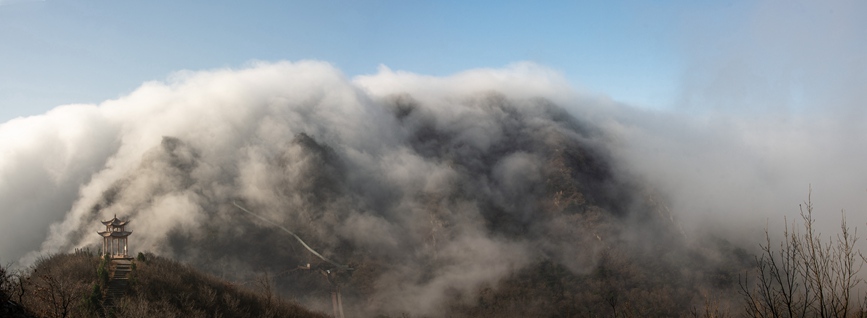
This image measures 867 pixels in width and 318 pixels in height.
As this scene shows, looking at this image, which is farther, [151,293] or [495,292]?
[495,292]

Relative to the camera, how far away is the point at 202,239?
15775 centimetres

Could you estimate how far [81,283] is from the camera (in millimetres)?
61188

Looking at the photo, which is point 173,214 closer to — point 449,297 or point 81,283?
point 449,297

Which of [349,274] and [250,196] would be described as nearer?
[349,274]

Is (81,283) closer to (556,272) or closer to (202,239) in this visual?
(202,239)

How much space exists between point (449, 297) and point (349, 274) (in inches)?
1187

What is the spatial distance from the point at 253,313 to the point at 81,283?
1974 centimetres

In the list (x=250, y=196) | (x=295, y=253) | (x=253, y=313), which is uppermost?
(x=250, y=196)

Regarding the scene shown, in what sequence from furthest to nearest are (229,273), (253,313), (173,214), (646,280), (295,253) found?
1. (646,280)
2. (295,253)
3. (173,214)
4. (229,273)
5. (253,313)

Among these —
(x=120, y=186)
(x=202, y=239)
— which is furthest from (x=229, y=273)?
(x=120, y=186)

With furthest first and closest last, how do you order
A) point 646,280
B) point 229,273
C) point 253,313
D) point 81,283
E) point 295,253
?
point 646,280 < point 295,253 < point 229,273 < point 253,313 < point 81,283

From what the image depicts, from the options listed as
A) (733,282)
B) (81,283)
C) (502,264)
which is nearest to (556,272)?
(502,264)

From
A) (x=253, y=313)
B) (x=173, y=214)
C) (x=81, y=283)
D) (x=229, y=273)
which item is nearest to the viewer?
(x=81, y=283)

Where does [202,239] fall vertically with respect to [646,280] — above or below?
above
